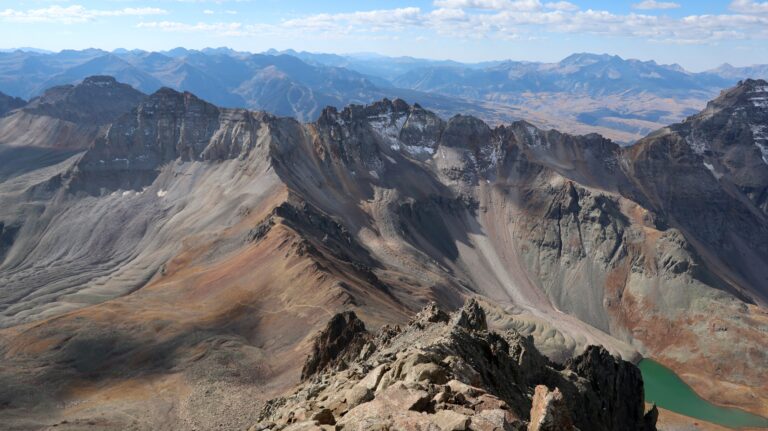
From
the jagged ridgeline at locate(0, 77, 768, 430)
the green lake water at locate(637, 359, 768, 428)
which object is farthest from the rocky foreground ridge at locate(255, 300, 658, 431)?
the green lake water at locate(637, 359, 768, 428)

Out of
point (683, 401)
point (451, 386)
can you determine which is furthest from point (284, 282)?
point (683, 401)

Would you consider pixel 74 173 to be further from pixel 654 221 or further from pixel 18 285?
pixel 654 221

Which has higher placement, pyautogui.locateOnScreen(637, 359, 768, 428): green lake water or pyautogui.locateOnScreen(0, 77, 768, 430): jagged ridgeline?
pyautogui.locateOnScreen(0, 77, 768, 430): jagged ridgeline

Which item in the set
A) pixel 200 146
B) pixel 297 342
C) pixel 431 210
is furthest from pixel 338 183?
pixel 297 342

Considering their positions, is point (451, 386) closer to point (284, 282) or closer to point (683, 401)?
point (284, 282)

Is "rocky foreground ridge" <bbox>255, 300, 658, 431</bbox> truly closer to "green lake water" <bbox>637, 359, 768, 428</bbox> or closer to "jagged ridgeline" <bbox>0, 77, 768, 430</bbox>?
"jagged ridgeline" <bbox>0, 77, 768, 430</bbox>
